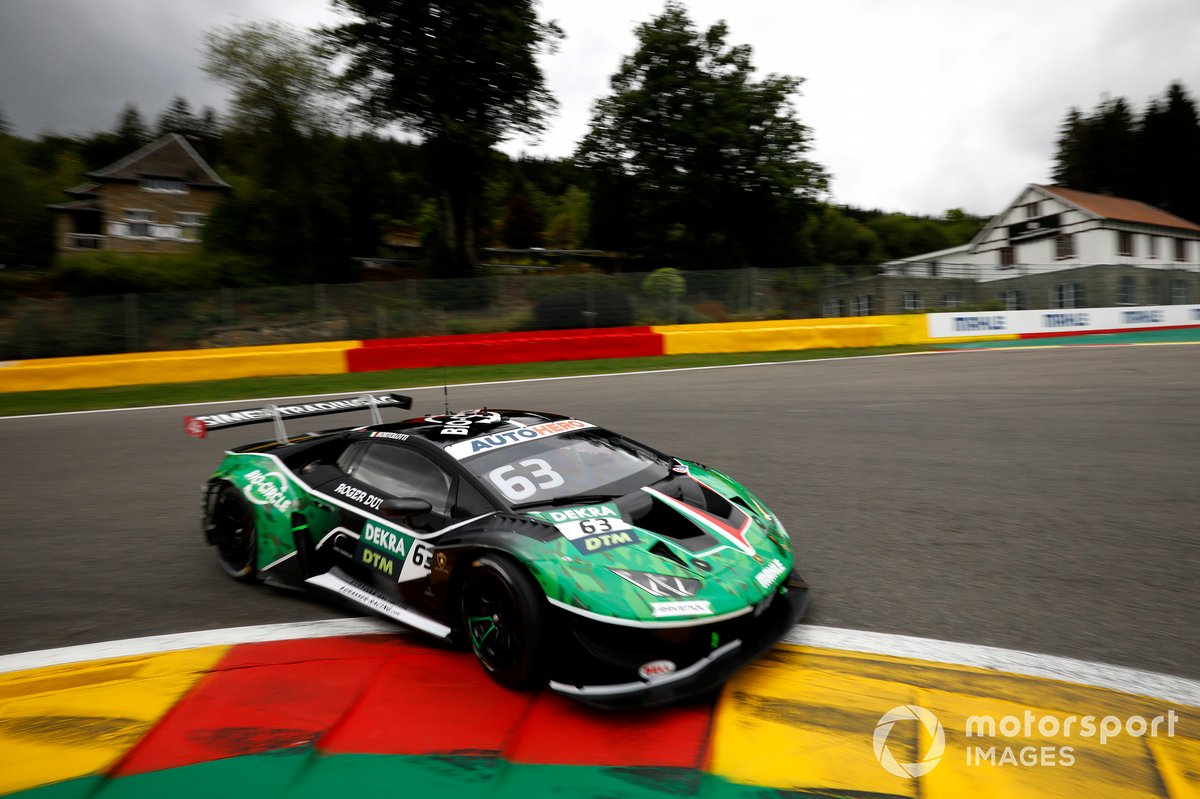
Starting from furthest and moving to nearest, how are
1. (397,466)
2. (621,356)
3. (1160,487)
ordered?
1. (621,356)
2. (1160,487)
3. (397,466)

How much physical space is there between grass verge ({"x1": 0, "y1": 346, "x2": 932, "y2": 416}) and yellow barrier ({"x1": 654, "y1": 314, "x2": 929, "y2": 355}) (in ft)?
1.10

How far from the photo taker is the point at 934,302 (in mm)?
23391

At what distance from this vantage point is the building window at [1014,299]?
23.4 metres

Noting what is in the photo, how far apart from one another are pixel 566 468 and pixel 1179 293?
97.9 feet

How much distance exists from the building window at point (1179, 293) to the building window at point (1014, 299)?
632cm

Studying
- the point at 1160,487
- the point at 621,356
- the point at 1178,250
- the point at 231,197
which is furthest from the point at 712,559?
the point at 1178,250

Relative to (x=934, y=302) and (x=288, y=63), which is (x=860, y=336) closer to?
(x=934, y=302)

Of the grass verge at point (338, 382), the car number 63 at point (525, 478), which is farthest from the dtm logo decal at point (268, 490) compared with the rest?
the grass verge at point (338, 382)

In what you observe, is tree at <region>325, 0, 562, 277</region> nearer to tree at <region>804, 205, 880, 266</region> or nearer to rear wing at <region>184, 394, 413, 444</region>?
rear wing at <region>184, 394, 413, 444</region>

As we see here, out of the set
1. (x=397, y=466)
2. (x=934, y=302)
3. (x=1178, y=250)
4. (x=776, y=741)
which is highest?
(x=1178, y=250)

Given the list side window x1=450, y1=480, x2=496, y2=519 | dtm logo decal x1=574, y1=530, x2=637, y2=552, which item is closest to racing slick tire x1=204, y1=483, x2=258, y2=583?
side window x1=450, y1=480, x2=496, y2=519

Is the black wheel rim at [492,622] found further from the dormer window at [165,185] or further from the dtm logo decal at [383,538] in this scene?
the dormer window at [165,185]

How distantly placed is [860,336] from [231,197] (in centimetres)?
2741

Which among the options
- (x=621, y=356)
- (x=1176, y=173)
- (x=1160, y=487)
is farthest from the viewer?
(x=1176, y=173)
